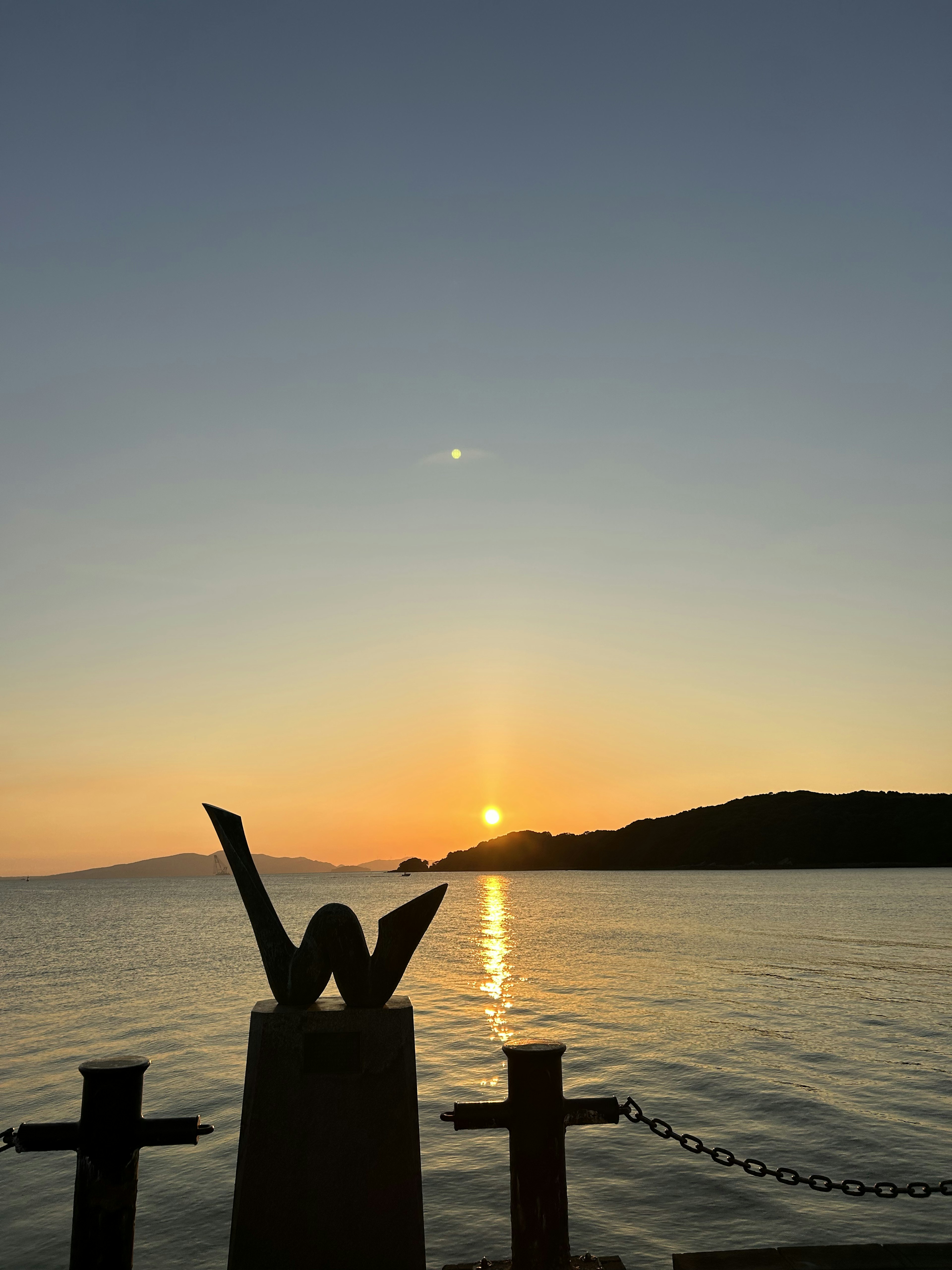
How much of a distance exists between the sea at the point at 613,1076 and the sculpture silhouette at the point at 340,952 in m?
1.14

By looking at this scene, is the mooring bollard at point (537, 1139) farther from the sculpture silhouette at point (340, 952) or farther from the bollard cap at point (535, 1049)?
the sculpture silhouette at point (340, 952)

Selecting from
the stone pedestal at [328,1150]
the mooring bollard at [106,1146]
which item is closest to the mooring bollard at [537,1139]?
the stone pedestal at [328,1150]

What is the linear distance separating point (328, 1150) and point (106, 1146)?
1.22 m

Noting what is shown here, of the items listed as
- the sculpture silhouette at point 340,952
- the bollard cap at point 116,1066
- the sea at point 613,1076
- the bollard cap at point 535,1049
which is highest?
the sculpture silhouette at point 340,952

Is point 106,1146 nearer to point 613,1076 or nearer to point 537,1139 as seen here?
point 537,1139

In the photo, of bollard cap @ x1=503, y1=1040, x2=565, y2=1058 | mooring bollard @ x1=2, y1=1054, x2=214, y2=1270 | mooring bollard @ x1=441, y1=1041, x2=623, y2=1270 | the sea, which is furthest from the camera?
the sea

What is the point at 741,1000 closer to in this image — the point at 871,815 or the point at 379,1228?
the point at 379,1228

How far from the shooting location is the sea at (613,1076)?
31.7 ft

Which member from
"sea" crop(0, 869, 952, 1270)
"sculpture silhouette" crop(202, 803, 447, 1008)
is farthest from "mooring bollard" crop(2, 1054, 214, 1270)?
"sea" crop(0, 869, 952, 1270)

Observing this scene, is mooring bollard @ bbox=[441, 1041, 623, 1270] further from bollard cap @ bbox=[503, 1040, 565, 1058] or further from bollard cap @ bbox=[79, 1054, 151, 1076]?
bollard cap @ bbox=[79, 1054, 151, 1076]

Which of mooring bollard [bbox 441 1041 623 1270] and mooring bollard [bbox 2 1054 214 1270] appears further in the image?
mooring bollard [bbox 441 1041 623 1270]

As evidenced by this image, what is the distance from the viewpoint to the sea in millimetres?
9672

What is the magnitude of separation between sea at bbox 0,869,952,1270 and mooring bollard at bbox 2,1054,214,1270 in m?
1.34

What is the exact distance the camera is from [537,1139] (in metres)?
5.25
